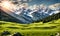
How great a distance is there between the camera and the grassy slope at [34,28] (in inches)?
226

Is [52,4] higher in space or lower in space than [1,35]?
higher

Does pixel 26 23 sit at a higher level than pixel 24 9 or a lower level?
lower

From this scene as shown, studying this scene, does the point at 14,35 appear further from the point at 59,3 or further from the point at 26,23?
the point at 59,3

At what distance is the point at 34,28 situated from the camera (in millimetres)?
5828

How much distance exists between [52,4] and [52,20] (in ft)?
1.66

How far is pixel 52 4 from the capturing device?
5992mm

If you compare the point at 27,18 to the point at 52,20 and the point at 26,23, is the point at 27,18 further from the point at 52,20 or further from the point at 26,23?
the point at 52,20

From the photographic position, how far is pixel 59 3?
5.98 meters

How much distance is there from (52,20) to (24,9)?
37.7 inches

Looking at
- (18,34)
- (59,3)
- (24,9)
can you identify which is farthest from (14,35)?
(59,3)

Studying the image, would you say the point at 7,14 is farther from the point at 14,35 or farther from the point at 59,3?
the point at 59,3

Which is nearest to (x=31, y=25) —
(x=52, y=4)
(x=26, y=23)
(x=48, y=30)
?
(x=26, y=23)

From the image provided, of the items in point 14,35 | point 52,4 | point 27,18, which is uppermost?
point 52,4

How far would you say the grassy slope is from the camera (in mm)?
5750
